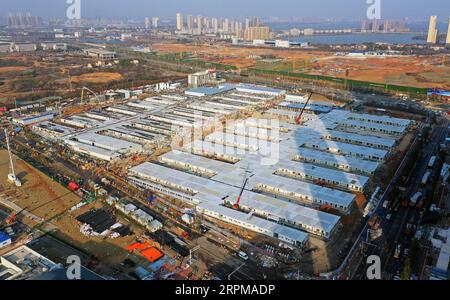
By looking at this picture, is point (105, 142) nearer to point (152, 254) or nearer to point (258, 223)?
point (152, 254)

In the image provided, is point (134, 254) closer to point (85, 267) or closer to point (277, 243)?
point (85, 267)

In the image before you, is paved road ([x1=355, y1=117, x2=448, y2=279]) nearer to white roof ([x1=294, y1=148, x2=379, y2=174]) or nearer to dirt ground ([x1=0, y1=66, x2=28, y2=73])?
white roof ([x1=294, y1=148, x2=379, y2=174])

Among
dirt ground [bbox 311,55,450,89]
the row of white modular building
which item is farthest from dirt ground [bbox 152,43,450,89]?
the row of white modular building

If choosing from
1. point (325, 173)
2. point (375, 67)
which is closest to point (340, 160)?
point (325, 173)

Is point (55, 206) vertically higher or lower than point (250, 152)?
lower

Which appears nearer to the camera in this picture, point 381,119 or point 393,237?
point 393,237

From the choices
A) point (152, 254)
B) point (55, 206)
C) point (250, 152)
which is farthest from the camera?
point (250, 152)
